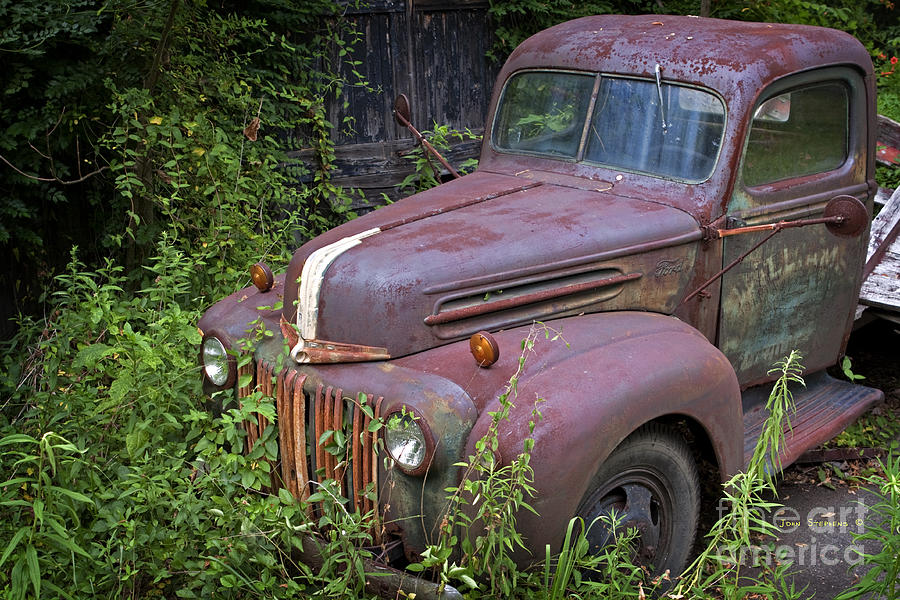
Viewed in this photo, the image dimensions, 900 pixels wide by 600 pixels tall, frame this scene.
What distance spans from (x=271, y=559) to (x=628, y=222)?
1.87 m

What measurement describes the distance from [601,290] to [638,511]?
0.86 metres

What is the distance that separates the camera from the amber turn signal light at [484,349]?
2863mm

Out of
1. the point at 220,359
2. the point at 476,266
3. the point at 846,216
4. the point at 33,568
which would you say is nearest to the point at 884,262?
the point at 846,216

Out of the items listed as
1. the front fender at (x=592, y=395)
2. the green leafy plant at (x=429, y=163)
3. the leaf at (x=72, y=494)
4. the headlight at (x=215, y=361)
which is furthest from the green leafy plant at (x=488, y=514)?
the green leafy plant at (x=429, y=163)

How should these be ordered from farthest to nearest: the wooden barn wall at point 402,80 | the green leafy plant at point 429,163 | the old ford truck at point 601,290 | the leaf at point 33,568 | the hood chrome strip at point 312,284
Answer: the wooden barn wall at point 402,80 < the green leafy plant at point 429,163 < the hood chrome strip at point 312,284 < the old ford truck at point 601,290 < the leaf at point 33,568

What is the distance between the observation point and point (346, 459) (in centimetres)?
297

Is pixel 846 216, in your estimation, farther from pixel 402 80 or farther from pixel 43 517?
pixel 402 80

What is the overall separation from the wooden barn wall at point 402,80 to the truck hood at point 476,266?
118 inches

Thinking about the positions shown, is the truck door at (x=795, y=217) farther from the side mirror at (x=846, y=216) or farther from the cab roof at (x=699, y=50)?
the side mirror at (x=846, y=216)

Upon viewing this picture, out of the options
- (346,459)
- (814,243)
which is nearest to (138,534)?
(346,459)

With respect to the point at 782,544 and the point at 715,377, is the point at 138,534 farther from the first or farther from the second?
the point at 782,544

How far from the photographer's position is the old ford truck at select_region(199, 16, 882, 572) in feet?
9.37

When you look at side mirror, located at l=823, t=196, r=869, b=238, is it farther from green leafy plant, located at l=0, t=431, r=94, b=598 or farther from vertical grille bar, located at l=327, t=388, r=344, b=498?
green leafy plant, located at l=0, t=431, r=94, b=598

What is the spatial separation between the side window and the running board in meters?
1.05
